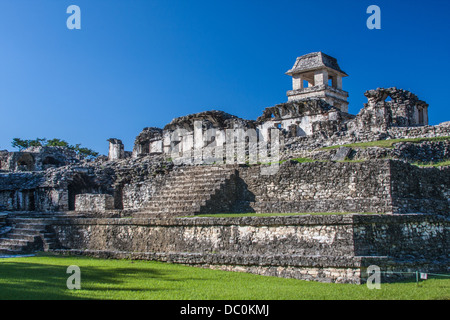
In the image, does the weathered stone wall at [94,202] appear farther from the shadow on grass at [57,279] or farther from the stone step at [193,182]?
the shadow on grass at [57,279]

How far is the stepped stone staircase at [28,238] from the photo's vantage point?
15248mm

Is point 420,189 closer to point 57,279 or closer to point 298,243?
point 298,243

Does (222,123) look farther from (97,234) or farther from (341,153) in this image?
(97,234)

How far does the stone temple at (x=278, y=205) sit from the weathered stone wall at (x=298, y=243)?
0.03 metres

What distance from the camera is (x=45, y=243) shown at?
1566 centimetres

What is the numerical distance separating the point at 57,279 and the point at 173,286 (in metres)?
2.40

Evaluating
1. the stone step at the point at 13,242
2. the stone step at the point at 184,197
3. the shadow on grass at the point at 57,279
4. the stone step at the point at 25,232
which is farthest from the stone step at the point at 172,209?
the stone step at the point at 13,242

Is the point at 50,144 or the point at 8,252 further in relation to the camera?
the point at 50,144

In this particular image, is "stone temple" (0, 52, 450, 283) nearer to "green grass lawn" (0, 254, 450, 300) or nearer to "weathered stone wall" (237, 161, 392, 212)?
"weathered stone wall" (237, 161, 392, 212)

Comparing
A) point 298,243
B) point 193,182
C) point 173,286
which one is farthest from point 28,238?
point 298,243

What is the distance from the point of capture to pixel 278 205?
1435 cm

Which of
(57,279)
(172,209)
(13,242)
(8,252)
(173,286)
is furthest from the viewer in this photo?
(13,242)

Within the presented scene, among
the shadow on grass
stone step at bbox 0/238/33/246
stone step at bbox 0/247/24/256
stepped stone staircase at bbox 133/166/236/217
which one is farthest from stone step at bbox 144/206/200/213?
stone step at bbox 0/247/24/256

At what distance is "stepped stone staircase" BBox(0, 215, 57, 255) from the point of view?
600 inches
